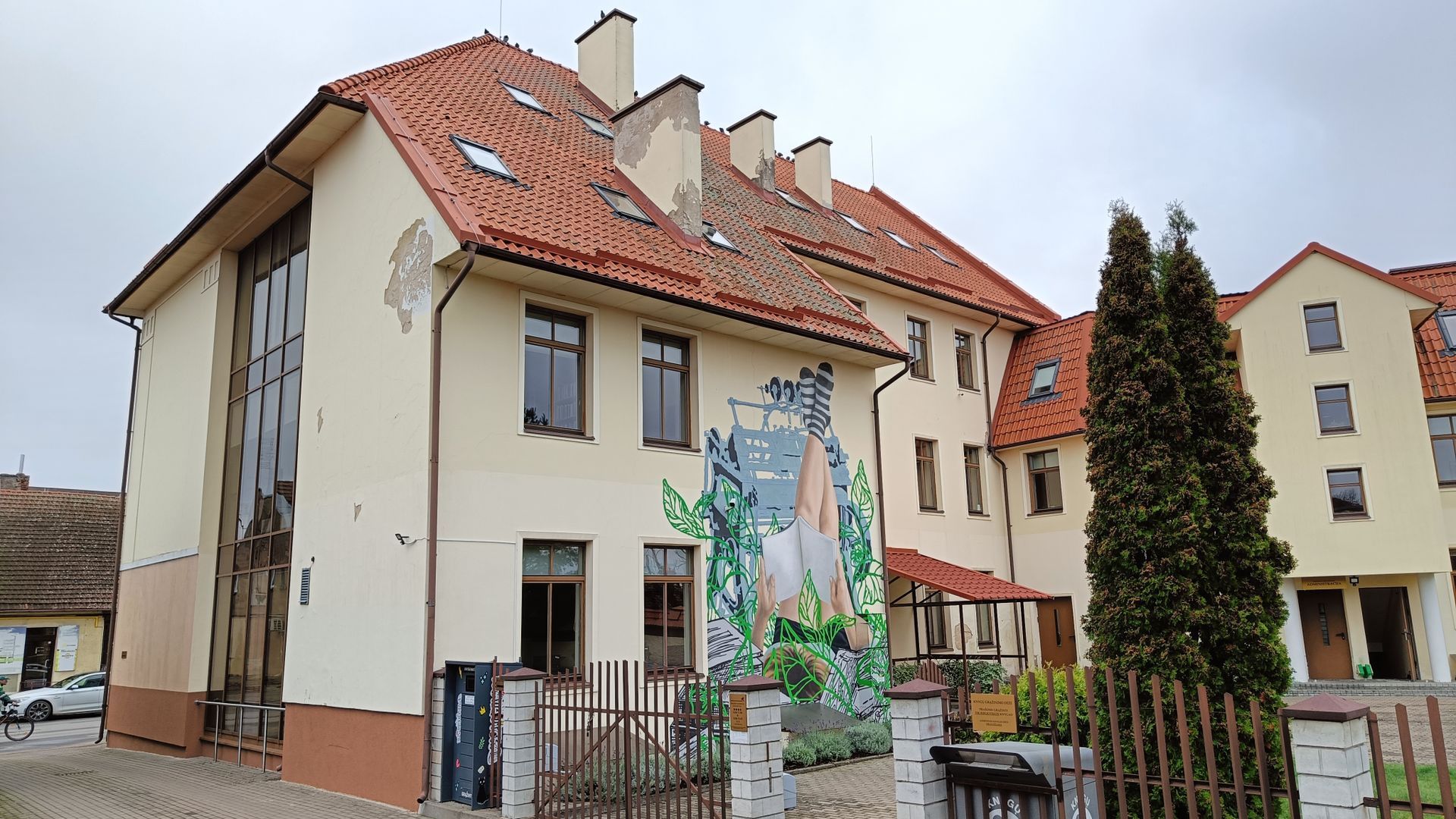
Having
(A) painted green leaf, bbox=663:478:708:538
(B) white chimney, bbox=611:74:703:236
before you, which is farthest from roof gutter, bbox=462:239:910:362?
(A) painted green leaf, bbox=663:478:708:538

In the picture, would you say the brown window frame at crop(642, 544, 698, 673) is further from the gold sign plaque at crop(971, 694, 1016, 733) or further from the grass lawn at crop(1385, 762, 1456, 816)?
the grass lawn at crop(1385, 762, 1456, 816)

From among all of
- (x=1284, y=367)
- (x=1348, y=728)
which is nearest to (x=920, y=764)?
(x=1348, y=728)

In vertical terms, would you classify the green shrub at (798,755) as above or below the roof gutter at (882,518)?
below

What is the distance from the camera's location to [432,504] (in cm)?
1120

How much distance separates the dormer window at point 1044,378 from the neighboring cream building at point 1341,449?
0.04 m

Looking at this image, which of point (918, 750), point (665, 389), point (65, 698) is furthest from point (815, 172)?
point (65, 698)

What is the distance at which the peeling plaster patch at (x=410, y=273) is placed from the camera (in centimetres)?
1212

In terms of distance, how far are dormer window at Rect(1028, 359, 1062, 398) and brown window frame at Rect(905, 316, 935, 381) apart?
264 cm

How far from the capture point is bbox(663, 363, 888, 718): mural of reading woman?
1395 centimetres

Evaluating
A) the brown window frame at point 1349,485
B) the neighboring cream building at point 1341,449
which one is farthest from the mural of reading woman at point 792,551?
the brown window frame at point 1349,485

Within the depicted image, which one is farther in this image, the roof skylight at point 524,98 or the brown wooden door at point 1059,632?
the brown wooden door at point 1059,632


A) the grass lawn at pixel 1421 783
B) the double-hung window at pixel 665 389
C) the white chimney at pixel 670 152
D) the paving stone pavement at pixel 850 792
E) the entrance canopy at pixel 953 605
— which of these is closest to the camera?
the grass lawn at pixel 1421 783

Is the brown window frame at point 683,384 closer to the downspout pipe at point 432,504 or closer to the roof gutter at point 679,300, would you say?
the roof gutter at point 679,300

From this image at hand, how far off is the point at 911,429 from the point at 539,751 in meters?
11.8
